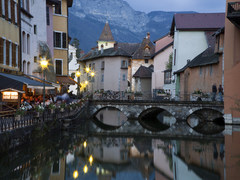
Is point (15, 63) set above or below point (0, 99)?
above

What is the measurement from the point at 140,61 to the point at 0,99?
51333 millimetres

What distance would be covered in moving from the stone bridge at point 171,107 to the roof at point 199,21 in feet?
39.8

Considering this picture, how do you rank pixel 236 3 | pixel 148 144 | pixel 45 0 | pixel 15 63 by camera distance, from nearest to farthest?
1. pixel 148 144
2. pixel 15 63
3. pixel 236 3
4. pixel 45 0

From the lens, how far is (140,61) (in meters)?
74.2

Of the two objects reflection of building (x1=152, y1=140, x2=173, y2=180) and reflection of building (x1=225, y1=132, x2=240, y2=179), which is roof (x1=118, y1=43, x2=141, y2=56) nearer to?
reflection of building (x1=225, y1=132, x2=240, y2=179)

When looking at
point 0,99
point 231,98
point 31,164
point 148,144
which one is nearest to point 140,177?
point 31,164

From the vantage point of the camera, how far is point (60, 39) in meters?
45.0

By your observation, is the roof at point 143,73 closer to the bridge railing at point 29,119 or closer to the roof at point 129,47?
the roof at point 129,47

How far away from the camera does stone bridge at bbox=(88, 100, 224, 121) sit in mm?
40072

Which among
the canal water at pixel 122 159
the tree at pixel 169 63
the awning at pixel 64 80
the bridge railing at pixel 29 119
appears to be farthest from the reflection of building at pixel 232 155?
the tree at pixel 169 63

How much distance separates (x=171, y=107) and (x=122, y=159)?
21780 millimetres

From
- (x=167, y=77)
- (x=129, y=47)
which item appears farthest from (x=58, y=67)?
(x=129, y=47)

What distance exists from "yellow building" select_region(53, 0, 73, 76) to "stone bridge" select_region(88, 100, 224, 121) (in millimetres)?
5403

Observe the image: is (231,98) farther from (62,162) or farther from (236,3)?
(62,162)
